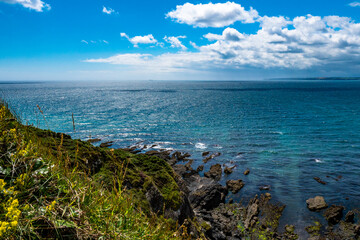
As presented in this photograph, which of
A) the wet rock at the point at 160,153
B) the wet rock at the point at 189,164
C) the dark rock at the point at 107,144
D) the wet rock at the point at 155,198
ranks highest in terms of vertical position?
the wet rock at the point at 155,198

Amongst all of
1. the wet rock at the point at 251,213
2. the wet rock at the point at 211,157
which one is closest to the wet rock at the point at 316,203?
the wet rock at the point at 251,213

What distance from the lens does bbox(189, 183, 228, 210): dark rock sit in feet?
65.0

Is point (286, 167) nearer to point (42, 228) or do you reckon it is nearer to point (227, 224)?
point (227, 224)

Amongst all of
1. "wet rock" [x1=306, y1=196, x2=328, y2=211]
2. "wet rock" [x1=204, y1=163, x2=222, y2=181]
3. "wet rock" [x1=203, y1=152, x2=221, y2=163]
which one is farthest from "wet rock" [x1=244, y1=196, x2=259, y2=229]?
"wet rock" [x1=203, y1=152, x2=221, y2=163]

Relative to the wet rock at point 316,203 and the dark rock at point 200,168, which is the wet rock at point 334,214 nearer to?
the wet rock at point 316,203

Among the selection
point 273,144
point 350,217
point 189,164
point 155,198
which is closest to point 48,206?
point 155,198

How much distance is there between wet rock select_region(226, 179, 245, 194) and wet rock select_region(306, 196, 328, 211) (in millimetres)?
6589

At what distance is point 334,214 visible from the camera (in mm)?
18719

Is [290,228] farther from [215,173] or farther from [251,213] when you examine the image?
[215,173]

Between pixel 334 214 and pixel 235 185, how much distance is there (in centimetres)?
921

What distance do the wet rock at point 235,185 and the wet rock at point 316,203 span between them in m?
6.59

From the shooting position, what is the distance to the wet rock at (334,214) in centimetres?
1848

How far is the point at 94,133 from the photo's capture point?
47594 millimetres

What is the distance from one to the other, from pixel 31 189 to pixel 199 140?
4054 cm
